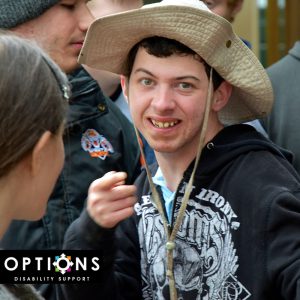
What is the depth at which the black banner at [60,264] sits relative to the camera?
2.45 metres

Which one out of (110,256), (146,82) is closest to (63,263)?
(110,256)

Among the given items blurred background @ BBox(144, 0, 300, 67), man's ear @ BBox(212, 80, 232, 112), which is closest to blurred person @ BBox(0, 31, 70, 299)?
man's ear @ BBox(212, 80, 232, 112)

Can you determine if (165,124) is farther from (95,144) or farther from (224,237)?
(95,144)

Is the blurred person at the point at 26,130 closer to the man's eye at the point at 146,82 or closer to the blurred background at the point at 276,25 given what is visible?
the man's eye at the point at 146,82

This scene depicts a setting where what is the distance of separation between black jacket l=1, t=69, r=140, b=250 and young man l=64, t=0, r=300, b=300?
1.03 feet

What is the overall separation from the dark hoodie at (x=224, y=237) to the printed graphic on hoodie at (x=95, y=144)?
1.58 feet

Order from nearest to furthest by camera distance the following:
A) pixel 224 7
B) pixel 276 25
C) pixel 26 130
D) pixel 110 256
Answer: pixel 26 130, pixel 110 256, pixel 224 7, pixel 276 25

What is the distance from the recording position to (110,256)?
2574 millimetres

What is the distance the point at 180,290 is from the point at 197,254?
0.13m

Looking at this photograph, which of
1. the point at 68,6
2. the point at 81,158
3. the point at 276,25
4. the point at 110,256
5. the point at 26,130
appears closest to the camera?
the point at 26,130

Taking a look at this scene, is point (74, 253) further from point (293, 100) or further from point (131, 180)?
point (293, 100)

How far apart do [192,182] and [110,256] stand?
14.1 inches

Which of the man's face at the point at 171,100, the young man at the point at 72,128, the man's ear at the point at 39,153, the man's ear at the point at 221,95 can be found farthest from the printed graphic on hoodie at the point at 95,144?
the man's ear at the point at 39,153

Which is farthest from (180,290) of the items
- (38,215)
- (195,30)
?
(195,30)
